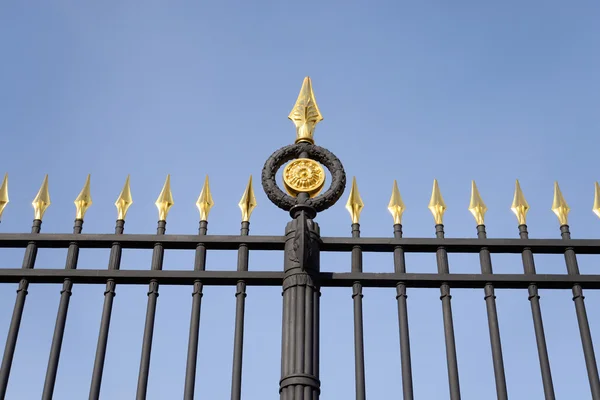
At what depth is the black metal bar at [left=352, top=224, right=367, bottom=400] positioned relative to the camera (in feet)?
28.3

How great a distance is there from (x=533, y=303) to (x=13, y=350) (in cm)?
537

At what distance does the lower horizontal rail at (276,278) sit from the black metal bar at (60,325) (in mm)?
127

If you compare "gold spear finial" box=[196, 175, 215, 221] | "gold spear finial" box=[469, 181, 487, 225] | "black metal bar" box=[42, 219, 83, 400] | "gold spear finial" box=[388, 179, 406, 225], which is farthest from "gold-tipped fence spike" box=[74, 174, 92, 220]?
"gold spear finial" box=[469, 181, 487, 225]

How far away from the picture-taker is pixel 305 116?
33.1 feet

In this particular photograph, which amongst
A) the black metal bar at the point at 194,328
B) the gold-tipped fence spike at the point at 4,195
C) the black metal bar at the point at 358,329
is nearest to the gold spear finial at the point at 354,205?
the black metal bar at the point at 358,329

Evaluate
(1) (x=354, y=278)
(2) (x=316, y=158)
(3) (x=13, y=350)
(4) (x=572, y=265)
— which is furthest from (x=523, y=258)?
(3) (x=13, y=350)

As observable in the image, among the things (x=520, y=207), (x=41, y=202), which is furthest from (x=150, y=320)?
(x=520, y=207)

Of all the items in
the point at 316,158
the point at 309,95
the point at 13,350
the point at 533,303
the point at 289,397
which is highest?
the point at 309,95

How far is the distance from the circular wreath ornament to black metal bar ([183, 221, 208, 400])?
2.94 ft

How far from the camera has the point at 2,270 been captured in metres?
9.30

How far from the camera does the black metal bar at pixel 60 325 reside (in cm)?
871

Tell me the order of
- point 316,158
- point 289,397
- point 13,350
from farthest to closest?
1. point 316,158
2. point 13,350
3. point 289,397

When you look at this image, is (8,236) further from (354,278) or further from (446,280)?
(446,280)

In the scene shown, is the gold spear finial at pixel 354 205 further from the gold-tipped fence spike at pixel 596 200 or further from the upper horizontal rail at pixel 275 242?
the gold-tipped fence spike at pixel 596 200
